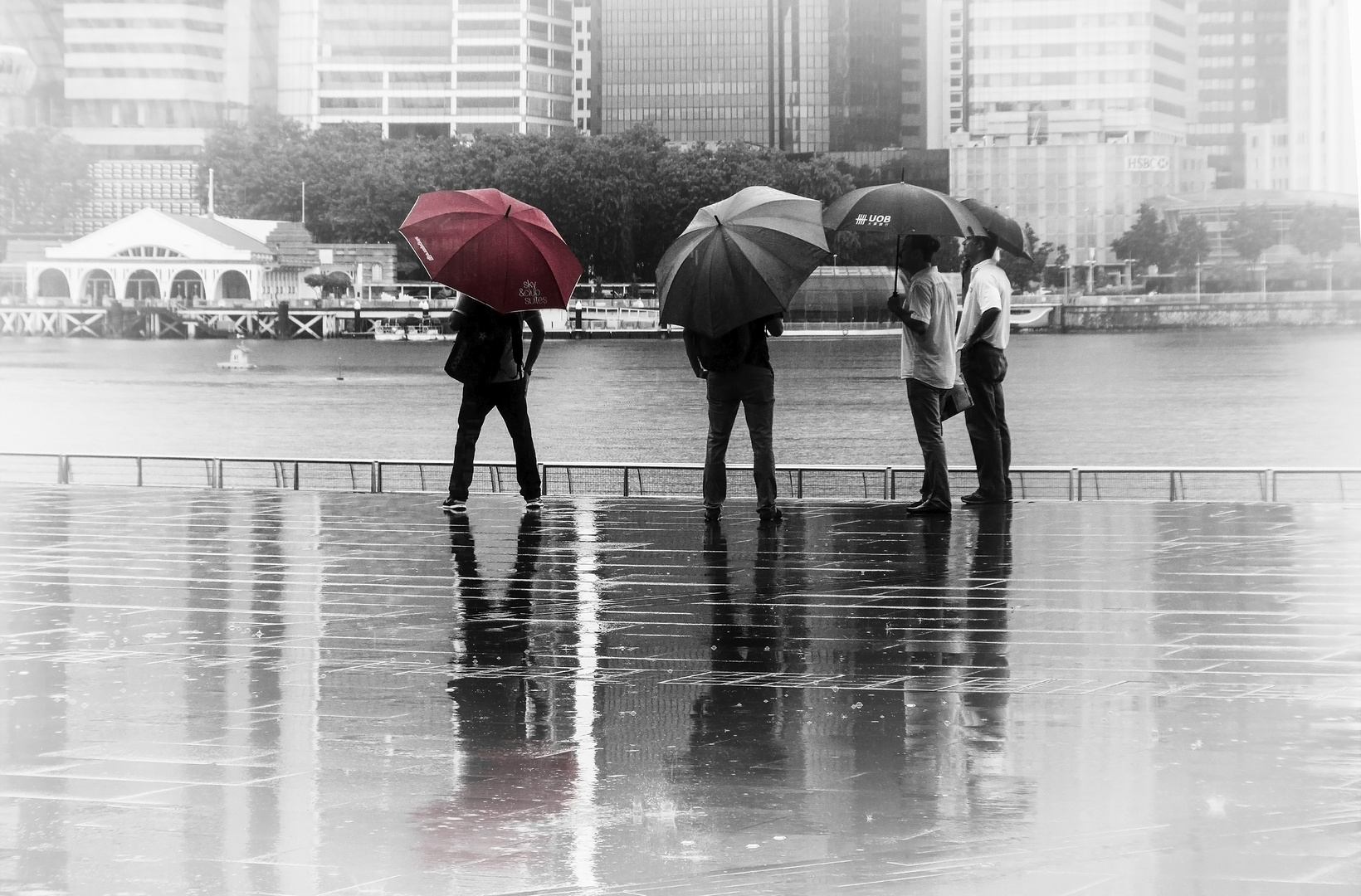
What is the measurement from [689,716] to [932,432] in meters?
4.35

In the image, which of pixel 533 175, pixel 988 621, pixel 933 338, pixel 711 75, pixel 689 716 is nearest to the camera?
pixel 689 716

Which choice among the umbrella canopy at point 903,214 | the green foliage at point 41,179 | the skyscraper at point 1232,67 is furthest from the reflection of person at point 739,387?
the skyscraper at point 1232,67

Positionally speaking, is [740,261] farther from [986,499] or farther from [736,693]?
[736,693]

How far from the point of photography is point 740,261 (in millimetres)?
7926

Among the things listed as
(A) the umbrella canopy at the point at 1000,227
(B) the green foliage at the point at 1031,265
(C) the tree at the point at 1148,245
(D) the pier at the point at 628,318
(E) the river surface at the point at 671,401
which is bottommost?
(E) the river surface at the point at 671,401

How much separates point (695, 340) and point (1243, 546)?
2626mm

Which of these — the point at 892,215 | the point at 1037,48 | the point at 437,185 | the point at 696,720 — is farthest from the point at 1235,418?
the point at 696,720

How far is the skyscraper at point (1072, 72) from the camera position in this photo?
166ft

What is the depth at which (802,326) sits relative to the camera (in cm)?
7394

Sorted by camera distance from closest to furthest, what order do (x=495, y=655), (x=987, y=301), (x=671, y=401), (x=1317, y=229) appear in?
1. (x=495, y=655)
2. (x=987, y=301)
3. (x=1317, y=229)
4. (x=671, y=401)

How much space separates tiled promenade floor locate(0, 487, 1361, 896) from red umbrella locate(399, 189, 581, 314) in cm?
157

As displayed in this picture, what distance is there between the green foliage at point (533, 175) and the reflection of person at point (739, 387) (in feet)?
119

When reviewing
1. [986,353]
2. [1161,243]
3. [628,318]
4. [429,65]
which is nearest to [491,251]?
[986,353]

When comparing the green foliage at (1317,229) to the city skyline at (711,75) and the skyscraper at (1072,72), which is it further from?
the skyscraper at (1072,72)
